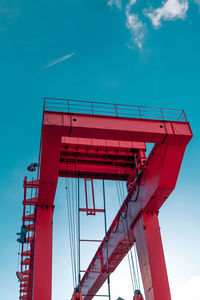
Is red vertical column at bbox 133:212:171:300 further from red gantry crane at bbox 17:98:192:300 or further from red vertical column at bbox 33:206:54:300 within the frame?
red vertical column at bbox 33:206:54:300

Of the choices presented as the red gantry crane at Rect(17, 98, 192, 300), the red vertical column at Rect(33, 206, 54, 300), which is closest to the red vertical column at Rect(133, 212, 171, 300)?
the red gantry crane at Rect(17, 98, 192, 300)

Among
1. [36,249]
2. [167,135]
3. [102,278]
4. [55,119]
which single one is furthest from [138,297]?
[102,278]

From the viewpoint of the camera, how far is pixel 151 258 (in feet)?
43.9

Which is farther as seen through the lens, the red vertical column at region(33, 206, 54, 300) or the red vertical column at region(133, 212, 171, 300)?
the red vertical column at region(33, 206, 54, 300)

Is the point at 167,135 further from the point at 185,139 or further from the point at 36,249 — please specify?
the point at 36,249

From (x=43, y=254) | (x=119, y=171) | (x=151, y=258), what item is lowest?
(x=151, y=258)

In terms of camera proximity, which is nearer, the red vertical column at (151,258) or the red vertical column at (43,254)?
the red vertical column at (151,258)

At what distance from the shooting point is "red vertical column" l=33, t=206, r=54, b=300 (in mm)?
13523

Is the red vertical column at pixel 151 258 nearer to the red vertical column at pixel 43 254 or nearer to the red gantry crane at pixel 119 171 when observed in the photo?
the red gantry crane at pixel 119 171

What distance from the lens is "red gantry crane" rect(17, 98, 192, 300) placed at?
12422 millimetres

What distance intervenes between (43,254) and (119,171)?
5347 millimetres

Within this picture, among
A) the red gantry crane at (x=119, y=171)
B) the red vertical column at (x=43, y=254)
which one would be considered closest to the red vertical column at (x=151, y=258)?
the red gantry crane at (x=119, y=171)

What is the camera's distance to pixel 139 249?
1457 cm

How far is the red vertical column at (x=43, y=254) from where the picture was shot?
13523mm
